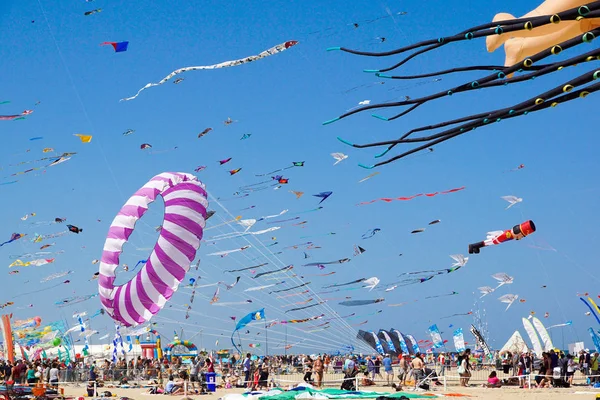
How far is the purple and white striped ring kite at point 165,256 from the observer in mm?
17391

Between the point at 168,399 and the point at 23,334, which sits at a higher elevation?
the point at 23,334

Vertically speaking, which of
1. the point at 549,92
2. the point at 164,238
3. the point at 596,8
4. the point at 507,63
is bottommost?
the point at 549,92

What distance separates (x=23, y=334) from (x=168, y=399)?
27352mm

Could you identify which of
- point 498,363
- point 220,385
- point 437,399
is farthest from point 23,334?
point 437,399

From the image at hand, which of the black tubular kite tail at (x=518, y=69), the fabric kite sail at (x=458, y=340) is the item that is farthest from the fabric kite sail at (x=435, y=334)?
the black tubular kite tail at (x=518, y=69)

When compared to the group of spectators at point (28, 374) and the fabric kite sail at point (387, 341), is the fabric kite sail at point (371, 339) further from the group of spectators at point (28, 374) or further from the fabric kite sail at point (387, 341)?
the group of spectators at point (28, 374)

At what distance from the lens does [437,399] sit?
601 inches

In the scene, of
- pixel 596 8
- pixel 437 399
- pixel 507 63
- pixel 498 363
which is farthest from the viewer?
pixel 498 363

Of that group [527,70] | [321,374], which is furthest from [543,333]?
[527,70]

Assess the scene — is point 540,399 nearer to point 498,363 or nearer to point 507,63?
point 507,63

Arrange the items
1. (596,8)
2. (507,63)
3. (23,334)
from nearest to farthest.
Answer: (596,8) < (507,63) < (23,334)

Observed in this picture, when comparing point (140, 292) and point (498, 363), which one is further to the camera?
point (498, 363)

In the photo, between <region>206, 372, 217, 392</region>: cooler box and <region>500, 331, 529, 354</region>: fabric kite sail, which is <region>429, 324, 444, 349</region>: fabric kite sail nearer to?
<region>500, 331, 529, 354</region>: fabric kite sail

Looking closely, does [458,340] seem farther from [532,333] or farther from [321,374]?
[321,374]
